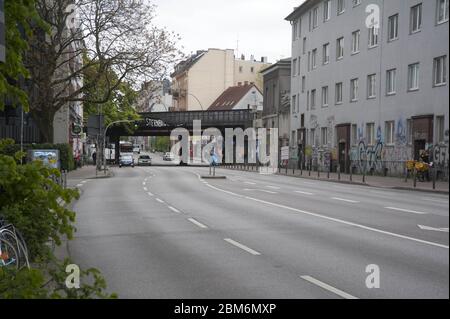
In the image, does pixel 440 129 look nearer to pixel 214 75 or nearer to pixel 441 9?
pixel 441 9

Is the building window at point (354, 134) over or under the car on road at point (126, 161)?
over

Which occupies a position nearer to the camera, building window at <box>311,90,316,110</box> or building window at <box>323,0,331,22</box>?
building window at <box>323,0,331,22</box>

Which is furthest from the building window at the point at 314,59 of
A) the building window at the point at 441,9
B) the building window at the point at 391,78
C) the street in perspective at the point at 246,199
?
the building window at the point at 441,9

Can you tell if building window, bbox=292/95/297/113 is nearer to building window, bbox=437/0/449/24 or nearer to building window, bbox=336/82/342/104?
building window, bbox=336/82/342/104

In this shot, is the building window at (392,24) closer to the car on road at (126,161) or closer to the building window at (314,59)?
the building window at (314,59)

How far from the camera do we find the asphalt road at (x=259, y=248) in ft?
20.6

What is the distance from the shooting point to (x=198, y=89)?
4628 inches

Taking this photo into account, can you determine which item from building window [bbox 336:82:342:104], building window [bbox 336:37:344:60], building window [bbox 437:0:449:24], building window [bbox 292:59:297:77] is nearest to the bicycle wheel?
building window [bbox 437:0:449:24]

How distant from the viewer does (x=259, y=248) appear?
966cm

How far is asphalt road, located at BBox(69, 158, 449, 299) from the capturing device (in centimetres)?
629

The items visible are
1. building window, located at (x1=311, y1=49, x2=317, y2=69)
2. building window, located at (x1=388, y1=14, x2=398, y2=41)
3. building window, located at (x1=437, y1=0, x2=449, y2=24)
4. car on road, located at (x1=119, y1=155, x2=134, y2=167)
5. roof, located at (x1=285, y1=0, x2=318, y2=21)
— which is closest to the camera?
building window, located at (x1=437, y1=0, x2=449, y2=24)

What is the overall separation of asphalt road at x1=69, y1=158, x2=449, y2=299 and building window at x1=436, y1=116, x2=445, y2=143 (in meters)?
0.17

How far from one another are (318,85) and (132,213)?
38777mm

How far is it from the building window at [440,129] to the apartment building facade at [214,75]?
4380 inches
